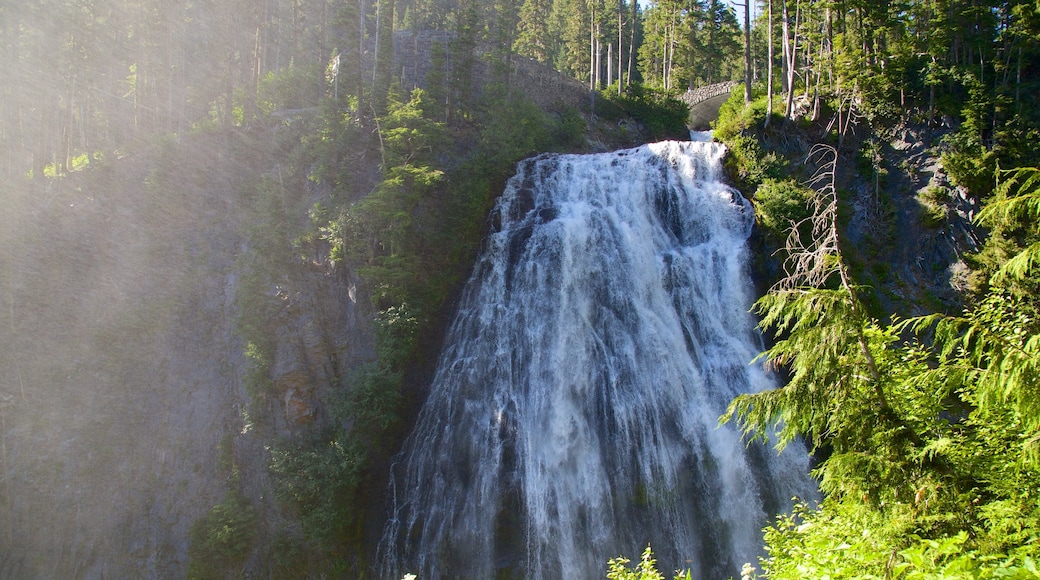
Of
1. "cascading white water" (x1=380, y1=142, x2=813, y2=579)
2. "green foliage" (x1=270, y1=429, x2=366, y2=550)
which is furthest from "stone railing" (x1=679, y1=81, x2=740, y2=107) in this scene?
"green foliage" (x1=270, y1=429, x2=366, y2=550)

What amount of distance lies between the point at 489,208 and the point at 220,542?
15755 mm

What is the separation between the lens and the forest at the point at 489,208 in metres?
5.48

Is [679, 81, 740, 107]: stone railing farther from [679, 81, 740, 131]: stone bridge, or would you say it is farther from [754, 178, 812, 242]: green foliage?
[754, 178, 812, 242]: green foliage

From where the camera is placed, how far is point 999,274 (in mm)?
5074

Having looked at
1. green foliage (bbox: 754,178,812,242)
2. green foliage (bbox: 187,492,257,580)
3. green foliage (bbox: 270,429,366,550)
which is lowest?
green foliage (bbox: 187,492,257,580)

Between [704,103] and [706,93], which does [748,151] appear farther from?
[706,93]

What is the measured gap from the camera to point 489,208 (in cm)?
2464

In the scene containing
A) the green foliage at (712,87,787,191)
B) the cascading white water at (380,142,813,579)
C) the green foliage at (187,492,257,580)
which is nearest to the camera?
the cascading white water at (380,142,813,579)

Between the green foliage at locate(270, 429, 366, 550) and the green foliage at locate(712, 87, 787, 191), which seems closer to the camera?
the green foliage at locate(270, 429, 366, 550)

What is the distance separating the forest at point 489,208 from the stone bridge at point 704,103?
5056mm

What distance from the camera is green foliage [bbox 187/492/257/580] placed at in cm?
1767

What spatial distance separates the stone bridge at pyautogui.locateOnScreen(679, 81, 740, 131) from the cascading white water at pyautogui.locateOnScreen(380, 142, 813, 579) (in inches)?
771

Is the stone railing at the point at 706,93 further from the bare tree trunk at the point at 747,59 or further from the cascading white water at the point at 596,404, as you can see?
the cascading white water at the point at 596,404

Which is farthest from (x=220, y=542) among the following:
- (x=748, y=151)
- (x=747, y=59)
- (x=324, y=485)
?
(x=747, y=59)
